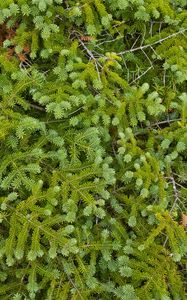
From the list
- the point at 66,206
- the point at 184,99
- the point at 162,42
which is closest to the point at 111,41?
the point at 162,42

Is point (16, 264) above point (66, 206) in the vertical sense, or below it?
below

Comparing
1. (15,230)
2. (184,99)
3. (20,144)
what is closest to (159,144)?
(184,99)

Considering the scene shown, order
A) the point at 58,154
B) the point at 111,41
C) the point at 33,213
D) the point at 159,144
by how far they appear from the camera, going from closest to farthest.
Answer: the point at 33,213
the point at 58,154
the point at 159,144
the point at 111,41

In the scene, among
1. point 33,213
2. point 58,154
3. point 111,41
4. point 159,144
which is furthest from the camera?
point 111,41

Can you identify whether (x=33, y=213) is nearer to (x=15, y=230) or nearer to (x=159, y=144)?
(x=15, y=230)

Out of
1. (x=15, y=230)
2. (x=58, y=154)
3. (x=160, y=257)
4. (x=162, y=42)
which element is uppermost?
(x=162, y=42)

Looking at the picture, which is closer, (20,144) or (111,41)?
(20,144)
